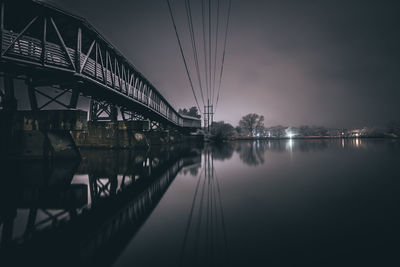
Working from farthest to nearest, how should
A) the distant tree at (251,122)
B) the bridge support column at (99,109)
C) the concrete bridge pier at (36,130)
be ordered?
the distant tree at (251,122), the bridge support column at (99,109), the concrete bridge pier at (36,130)

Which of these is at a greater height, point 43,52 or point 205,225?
point 43,52

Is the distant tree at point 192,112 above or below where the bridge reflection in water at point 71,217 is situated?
above

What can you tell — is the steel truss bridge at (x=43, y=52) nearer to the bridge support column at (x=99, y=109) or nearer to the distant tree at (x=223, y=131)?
the bridge support column at (x=99, y=109)

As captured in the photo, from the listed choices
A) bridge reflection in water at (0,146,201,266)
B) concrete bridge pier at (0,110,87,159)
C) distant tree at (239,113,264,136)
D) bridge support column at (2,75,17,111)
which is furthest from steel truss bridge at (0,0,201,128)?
distant tree at (239,113,264,136)

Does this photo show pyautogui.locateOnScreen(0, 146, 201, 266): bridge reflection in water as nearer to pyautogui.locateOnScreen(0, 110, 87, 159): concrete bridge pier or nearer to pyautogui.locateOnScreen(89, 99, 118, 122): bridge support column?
pyautogui.locateOnScreen(0, 110, 87, 159): concrete bridge pier

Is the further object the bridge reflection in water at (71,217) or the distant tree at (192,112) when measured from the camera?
the distant tree at (192,112)

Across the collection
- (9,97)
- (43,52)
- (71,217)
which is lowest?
(71,217)

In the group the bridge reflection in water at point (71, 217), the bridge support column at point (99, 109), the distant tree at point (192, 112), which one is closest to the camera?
the bridge reflection in water at point (71, 217)

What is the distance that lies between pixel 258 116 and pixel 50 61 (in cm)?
9132

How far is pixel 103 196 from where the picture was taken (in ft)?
12.7

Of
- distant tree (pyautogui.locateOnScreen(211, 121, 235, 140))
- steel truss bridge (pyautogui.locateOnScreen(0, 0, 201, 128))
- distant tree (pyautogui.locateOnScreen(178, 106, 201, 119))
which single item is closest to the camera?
steel truss bridge (pyautogui.locateOnScreen(0, 0, 201, 128))

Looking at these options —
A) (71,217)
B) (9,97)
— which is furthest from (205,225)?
(9,97)

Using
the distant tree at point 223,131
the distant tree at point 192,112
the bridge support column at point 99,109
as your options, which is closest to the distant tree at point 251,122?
the distant tree at point 223,131

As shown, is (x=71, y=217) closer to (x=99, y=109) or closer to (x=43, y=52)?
(x=43, y=52)
